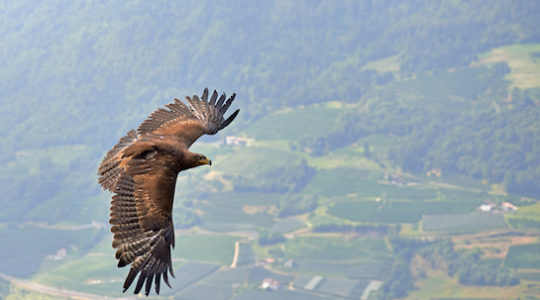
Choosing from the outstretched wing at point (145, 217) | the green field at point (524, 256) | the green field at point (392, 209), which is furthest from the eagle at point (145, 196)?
the green field at point (392, 209)

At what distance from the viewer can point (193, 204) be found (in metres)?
196

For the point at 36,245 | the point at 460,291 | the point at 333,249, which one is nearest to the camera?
the point at 460,291

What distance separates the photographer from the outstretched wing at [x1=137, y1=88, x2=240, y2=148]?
25892 millimetres

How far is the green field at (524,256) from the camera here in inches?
6353

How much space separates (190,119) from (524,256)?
15014 cm

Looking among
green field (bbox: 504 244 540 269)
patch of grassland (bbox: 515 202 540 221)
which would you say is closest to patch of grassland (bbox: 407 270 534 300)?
green field (bbox: 504 244 540 269)

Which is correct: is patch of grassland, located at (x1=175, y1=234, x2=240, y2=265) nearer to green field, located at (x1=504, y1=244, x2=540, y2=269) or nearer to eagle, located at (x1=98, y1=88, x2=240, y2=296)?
green field, located at (x1=504, y1=244, x2=540, y2=269)

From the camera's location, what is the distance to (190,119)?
2733 centimetres

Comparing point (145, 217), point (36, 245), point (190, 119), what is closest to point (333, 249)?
point (36, 245)

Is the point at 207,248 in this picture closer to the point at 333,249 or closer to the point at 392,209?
the point at 333,249

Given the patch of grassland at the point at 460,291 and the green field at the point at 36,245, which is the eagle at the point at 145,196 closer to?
the patch of grassland at the point at 460,291

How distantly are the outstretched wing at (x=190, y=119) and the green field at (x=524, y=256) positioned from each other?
473 feet

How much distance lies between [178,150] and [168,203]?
192cm

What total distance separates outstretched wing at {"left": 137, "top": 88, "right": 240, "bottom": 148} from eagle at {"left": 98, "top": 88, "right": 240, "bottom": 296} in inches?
44.7
